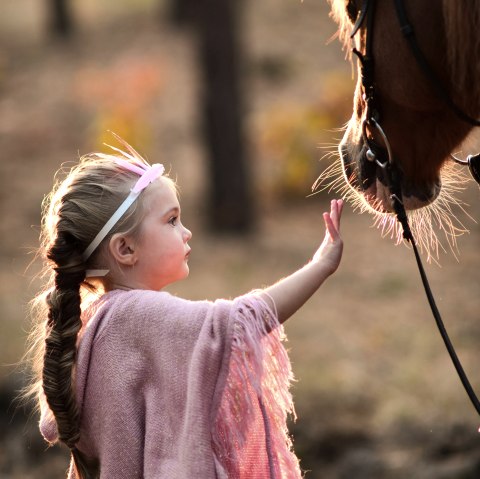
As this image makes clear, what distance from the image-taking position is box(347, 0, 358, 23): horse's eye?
2.68 meters

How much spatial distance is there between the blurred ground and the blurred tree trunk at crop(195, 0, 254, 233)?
30 cm

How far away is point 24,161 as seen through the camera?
12.4 metres

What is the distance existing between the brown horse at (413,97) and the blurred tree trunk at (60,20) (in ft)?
50.9

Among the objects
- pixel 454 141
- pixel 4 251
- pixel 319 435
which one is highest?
pixel 454 141

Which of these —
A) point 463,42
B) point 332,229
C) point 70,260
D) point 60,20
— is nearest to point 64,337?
point 70,260

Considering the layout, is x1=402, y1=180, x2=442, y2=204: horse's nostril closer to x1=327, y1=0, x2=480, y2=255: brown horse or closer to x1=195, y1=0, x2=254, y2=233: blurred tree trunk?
x1=327, y1=0, x2=480, y2=255: brown horse

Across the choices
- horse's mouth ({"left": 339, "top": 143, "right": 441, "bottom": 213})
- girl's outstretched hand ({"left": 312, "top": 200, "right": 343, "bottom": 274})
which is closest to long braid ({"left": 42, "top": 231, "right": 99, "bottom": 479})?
girl's outstretched hand ({"left": 312, "top": 200, "right": 343, "bottom": 274})

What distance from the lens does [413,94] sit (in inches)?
102

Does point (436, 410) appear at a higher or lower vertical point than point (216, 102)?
lower

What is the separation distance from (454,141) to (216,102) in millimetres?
6595

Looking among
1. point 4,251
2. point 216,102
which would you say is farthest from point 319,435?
point 4,251

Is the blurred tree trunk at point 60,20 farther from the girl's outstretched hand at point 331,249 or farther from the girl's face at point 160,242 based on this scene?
the girl's outstretched hand at point 331,249

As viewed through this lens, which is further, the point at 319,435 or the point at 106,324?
the point at 319,435

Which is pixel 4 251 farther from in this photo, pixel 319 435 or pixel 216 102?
pixel 319 435
